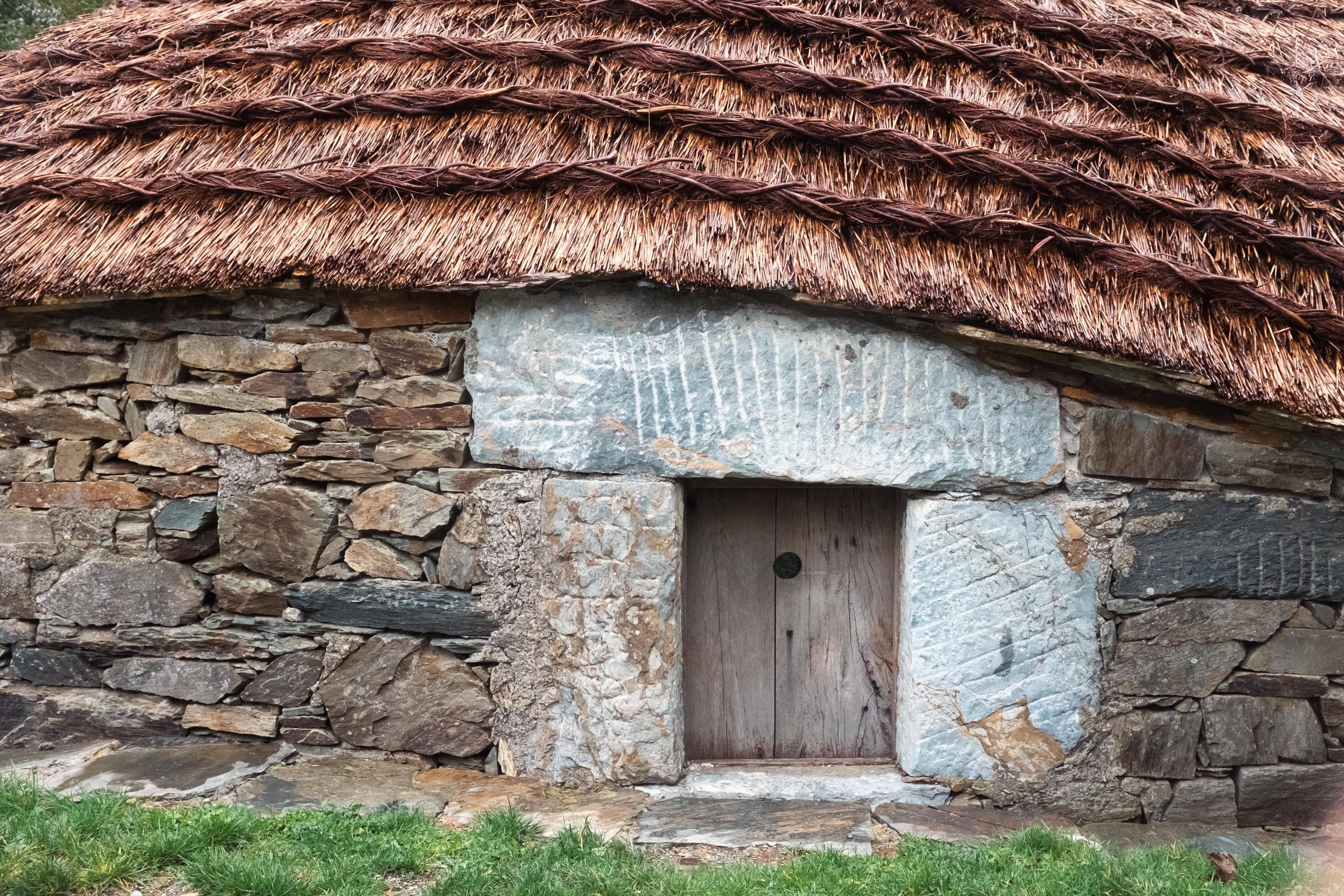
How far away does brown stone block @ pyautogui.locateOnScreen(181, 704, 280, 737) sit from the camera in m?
3.21

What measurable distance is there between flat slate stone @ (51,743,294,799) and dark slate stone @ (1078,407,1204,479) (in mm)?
2836

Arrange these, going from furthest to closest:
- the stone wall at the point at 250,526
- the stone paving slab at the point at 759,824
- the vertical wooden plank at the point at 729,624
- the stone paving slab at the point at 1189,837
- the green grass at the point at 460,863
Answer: the vertical wooden plank at the point at 729,624
the stone wall at the point at 250,526
the stone paving slab at the point at 1189,837
the stone paving slab at the point at 759,824
the green grass at the point at 460,863

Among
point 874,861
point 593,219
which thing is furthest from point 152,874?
point 593,219

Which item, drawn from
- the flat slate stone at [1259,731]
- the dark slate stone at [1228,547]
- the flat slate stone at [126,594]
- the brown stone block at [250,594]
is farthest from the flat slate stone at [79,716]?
the flat slate stone at [1259,731]

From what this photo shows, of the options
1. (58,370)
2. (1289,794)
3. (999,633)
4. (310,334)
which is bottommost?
(1289,794)

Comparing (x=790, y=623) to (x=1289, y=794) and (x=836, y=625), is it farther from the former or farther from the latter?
(x=1289, y=794)

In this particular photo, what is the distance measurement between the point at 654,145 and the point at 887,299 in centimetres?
94

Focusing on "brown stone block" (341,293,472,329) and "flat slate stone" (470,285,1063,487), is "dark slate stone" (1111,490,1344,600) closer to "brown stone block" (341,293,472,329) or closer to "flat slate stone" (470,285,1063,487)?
"flat slate stone" (470,285,1063,487)

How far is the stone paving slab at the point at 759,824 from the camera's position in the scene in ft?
9.07

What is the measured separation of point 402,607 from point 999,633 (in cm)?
196

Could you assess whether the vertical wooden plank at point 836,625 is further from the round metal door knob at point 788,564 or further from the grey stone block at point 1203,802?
the grey stone block at point 1203,802

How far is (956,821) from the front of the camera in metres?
2.94

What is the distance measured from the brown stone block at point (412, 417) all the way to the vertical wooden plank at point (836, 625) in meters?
1.16

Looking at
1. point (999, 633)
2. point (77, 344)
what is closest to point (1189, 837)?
point (999, 633)
